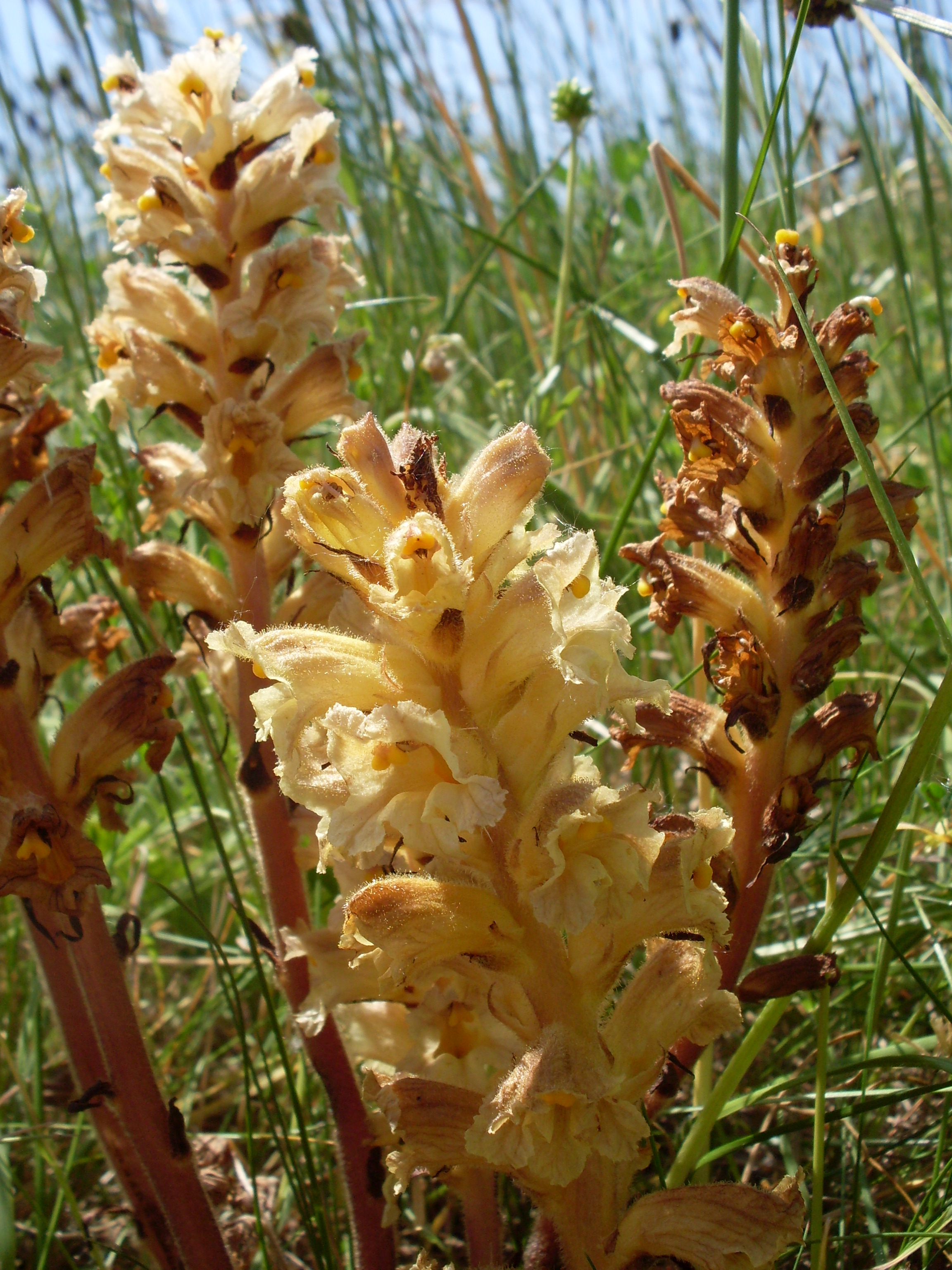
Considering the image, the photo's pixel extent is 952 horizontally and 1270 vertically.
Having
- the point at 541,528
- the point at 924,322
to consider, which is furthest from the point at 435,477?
the point at 924,322

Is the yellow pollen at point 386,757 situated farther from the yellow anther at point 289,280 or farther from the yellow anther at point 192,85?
the yellow anther at point 192,85

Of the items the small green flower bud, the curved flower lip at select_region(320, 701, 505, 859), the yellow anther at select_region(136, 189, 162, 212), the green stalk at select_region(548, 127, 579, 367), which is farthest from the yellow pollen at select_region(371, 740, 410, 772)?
the small green flower bud

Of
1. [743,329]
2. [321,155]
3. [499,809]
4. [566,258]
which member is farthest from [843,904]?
[566,258]

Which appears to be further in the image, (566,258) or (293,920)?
(566,258)

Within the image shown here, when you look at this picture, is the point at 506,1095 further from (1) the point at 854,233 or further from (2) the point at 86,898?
(1) the point at 854,233

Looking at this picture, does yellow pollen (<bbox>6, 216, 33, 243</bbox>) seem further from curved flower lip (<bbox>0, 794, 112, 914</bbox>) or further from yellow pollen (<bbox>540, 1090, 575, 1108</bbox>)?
yellow pollen (<bbox>540, 1090, 575, 1108</bbox>)

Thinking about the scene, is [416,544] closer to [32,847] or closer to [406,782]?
[406,782]

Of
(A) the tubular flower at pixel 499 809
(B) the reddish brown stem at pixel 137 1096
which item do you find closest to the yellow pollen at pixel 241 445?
(A) the tubular flower at pixel 499 809
